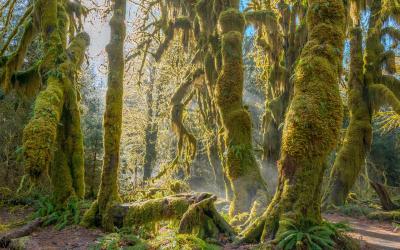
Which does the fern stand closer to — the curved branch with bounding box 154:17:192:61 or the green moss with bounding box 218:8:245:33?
the green moss with bounding box 218:8:245:33

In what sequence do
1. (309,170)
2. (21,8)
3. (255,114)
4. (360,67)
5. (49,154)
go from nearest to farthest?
(309,170) < (49,154) < (360,67) < (21,8) < (255,114)

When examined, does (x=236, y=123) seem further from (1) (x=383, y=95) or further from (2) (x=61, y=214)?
(1) (x=383, y=95)

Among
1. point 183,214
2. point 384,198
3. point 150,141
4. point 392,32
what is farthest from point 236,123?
point 150,141

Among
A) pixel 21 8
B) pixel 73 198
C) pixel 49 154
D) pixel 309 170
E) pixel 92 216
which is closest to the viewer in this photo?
pixel 309 170

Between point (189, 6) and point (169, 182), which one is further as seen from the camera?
point (189, 6)

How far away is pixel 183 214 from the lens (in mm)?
7949

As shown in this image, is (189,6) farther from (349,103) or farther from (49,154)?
(49,154)

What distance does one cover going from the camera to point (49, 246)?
742cm

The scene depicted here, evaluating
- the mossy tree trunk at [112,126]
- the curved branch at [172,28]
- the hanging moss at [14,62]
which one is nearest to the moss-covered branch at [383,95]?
the curved branch at [172,28]

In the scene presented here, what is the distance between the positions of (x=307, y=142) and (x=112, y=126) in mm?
4858

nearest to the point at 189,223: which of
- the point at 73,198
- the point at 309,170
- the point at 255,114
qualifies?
the point at 309,170

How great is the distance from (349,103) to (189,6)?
284 inches

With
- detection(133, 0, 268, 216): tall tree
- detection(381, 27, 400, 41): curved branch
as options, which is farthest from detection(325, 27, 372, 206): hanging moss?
detection(133, 0, 268, 216): tall tree

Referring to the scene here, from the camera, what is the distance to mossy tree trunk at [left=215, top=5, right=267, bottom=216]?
9.71 meters
